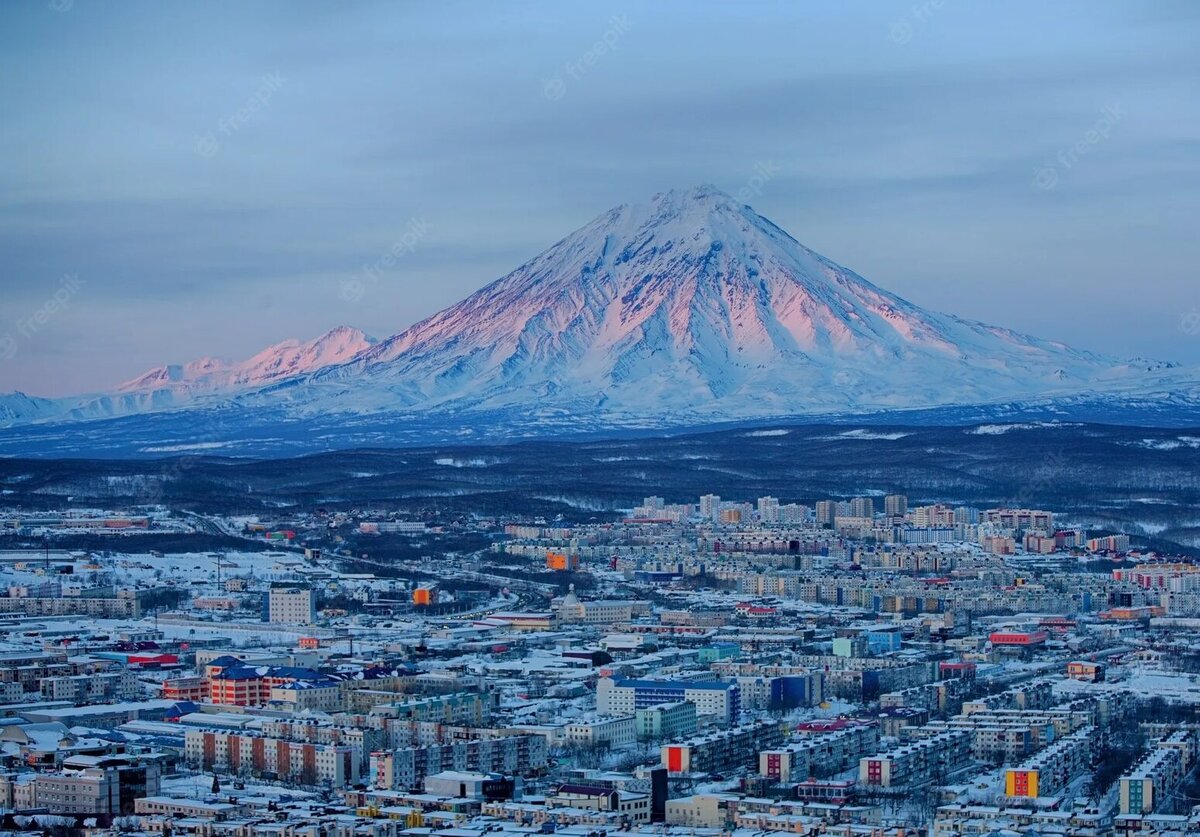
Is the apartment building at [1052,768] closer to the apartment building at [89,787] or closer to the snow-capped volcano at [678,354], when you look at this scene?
the apartment building at [89,787]

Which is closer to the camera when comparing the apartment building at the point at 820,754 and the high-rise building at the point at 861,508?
the apartment building at the point at 820,754

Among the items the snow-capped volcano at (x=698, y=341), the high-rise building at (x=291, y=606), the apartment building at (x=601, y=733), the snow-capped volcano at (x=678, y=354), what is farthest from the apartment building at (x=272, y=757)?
the snow-capped volcano at (x=698, y=341)

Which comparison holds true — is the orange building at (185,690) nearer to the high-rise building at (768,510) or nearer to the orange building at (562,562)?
the orange building at (562,562)

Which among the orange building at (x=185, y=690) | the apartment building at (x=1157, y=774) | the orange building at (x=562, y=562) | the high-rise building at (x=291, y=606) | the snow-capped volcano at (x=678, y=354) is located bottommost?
the apartment building at (x=1157, y=774)

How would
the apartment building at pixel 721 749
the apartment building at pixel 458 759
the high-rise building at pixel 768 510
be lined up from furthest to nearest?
the high-rise building at pixel 768 510
the apartment building at pixel 721 749
the apartment building at pixel 458 759

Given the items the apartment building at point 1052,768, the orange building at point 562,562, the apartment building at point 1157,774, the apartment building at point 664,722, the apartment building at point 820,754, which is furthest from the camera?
the orange building at point 562,562

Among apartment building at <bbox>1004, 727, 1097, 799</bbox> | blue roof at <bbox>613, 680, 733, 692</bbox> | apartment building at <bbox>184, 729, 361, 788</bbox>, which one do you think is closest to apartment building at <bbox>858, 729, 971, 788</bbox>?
apartment building at <bbox>1004, 727, 1097, 799</bbox>

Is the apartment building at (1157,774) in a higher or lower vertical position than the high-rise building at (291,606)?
lower

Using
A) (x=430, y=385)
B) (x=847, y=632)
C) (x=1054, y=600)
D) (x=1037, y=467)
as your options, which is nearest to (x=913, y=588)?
(x=1054, y=600)
